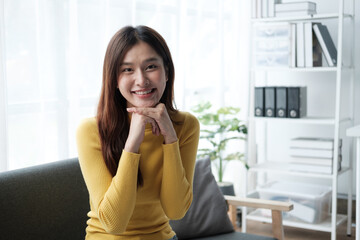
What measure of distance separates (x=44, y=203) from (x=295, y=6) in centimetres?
211

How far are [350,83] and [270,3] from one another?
0.84 metres

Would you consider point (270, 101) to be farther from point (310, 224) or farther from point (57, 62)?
point (57, 62)

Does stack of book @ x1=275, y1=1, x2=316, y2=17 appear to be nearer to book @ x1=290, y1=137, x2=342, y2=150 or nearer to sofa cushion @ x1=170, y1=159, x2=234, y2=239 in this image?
book @ x1=290, y1=137, x2=342, y2=150

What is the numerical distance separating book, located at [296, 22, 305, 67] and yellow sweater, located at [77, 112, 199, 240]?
1.64 meters

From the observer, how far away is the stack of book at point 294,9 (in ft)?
10.6

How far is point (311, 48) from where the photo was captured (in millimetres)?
3244

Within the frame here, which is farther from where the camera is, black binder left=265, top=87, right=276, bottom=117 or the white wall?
black binder left=265, top=87, right=276, bottom=117

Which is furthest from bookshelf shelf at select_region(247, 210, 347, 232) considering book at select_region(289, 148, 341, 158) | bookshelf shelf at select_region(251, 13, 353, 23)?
bookshelf shelf at select_region(251, 13, 353, 23)

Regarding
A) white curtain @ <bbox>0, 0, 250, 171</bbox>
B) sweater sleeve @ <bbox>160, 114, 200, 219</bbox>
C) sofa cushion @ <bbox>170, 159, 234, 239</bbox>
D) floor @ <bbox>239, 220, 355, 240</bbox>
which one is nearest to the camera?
sweater sleeve @ <bbox>160, 114, 200, 219</bbox>

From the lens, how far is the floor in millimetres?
3473

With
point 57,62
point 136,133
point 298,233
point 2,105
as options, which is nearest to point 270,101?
point 298,233

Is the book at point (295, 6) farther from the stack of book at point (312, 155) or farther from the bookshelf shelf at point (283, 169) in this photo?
the bookshelf shelf at point (283, 169)

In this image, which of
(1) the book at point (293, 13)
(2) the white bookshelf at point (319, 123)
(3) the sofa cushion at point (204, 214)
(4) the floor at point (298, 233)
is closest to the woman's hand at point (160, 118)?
(3) the sofa cushion at point (204, 214)

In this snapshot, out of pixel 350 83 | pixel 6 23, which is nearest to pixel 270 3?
pixel 350 83
